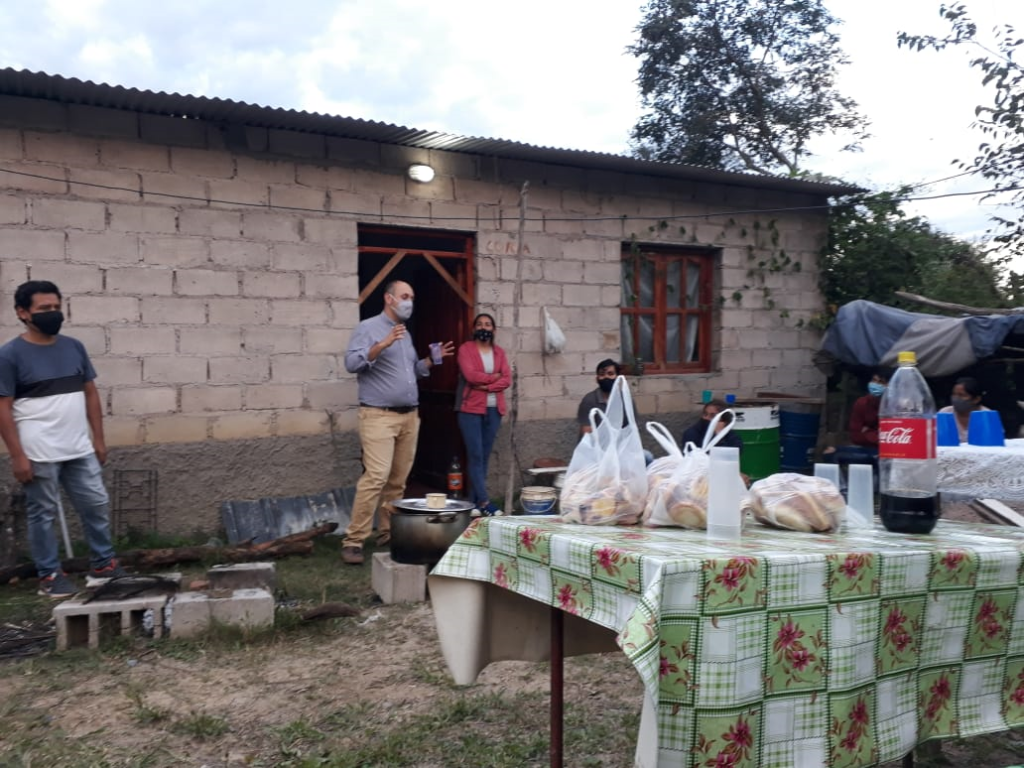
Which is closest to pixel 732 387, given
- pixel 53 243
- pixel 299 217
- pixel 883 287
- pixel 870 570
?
pixel 883 287

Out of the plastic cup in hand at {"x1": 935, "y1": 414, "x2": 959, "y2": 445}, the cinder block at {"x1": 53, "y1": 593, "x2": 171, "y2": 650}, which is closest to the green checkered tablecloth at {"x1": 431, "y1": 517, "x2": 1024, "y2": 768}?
the plastic cup in hand at {"x1": 935, "y1": 414, "x2": 959, "y2": 445}

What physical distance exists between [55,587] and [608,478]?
4092 millimetres

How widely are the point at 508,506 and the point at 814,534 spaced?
4704 millimetres

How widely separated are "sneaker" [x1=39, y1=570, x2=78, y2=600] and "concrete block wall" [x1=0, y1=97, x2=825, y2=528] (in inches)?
51.4

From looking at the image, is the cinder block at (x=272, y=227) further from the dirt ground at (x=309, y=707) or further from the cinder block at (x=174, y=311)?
the dirt ground at (x=309, y=707)

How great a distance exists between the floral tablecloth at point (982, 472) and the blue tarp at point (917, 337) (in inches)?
191

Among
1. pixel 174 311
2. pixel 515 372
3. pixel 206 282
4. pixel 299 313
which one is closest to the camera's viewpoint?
pixel 174 311

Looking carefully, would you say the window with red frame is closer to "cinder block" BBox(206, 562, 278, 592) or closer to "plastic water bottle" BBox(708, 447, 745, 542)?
"cinder block" BBox(206, 562, 278, 592)

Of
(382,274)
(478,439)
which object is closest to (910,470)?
(478,439)

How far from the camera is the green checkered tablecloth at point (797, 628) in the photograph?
1736 mm

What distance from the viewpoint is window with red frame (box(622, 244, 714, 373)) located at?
28.2ft

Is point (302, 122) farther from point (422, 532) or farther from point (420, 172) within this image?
point (422, 532)

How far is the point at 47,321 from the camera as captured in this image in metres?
4.84

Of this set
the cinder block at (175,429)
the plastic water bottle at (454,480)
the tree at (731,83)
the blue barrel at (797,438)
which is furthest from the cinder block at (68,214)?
the tree at (731,83)
